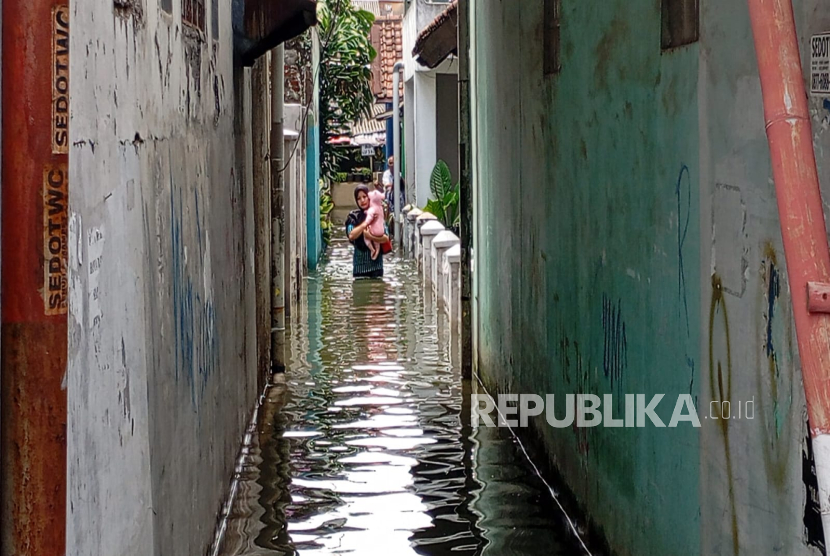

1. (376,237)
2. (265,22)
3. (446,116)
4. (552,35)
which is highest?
(446,116)

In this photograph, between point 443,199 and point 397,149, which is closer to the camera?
point 443,199

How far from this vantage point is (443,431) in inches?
363

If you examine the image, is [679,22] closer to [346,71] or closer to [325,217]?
[325,217]

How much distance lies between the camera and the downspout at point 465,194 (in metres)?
11.4

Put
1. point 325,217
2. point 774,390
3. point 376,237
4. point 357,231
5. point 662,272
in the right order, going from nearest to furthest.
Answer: point 774,390 < point 662,272 < point 357,231 < point 376,237 < point 325,217

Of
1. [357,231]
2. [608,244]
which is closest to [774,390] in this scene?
[608,244]

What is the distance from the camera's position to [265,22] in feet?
30.1

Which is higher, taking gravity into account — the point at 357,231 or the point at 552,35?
the point at 552,35

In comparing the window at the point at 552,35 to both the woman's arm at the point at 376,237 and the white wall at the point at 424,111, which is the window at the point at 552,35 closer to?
the woman's arm at the point at 376,237

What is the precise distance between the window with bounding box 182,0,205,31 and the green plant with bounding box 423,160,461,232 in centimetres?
1459

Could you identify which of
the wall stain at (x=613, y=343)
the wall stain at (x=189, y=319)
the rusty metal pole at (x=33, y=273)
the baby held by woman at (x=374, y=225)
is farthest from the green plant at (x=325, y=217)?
the rusty metal pole at (x=33, y=273)

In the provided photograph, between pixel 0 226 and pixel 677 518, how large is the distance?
119 inches

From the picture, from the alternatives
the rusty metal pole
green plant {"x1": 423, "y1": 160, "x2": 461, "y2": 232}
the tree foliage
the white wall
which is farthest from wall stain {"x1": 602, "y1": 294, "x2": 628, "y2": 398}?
the tree foliage

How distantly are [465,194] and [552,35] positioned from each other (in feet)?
13.2
